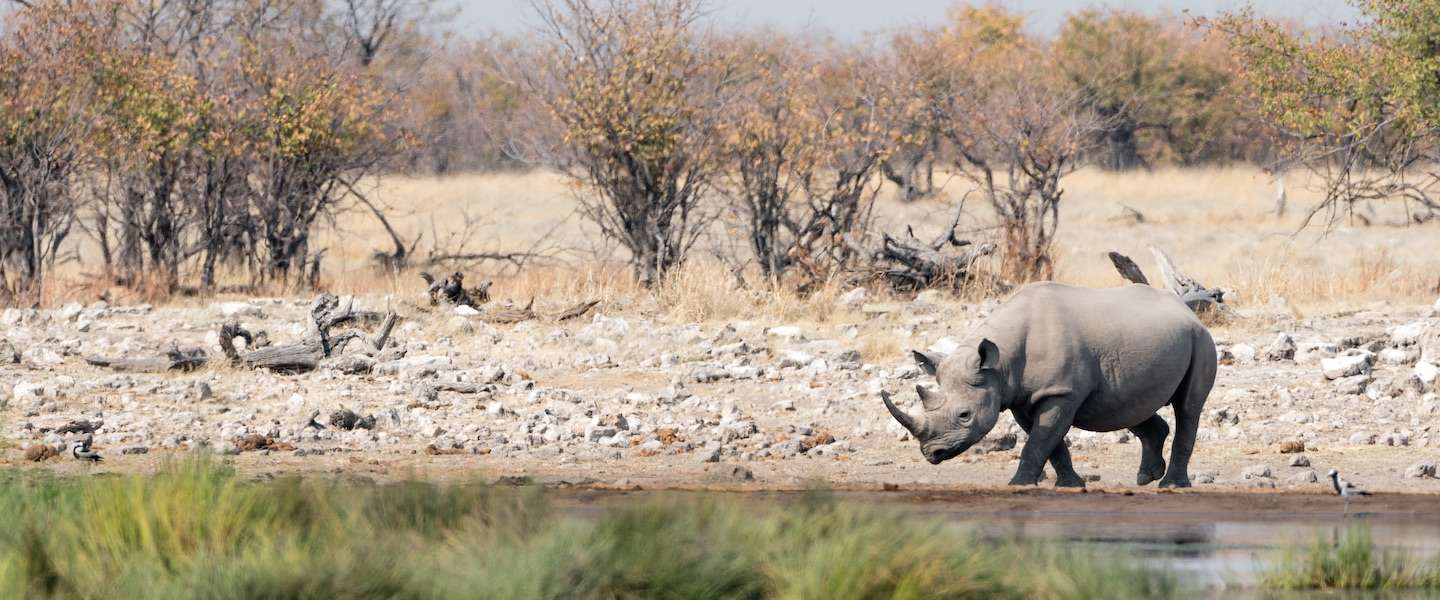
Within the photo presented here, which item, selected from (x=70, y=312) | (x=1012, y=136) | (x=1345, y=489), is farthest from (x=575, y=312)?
(x=1345, y=489)

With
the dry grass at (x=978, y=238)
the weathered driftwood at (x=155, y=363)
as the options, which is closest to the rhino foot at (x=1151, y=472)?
the dry grass at (x=978, y=238)

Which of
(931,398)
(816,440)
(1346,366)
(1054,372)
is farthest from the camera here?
(1346,366)

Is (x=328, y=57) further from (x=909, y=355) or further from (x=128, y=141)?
(x=909, y=355)

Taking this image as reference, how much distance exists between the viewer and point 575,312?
17938 mm

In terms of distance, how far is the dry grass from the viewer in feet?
63.7

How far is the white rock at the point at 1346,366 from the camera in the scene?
47.6 ft

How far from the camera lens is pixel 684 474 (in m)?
11.4

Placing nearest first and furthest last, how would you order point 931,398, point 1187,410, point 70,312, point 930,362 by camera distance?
point 931,398 → point 930,362 → point 1187,410 → point 70,312

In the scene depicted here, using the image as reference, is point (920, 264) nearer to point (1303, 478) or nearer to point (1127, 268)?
point (1127, 268)

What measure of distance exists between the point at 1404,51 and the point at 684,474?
1209 centimetres

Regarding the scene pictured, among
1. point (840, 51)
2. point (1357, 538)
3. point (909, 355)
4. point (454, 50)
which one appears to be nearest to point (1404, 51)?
point (909, 355)

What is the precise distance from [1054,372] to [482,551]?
3798mm

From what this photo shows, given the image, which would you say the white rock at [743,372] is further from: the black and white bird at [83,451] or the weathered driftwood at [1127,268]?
the black and white bird at [83,451]

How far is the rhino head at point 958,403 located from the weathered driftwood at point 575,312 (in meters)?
8.01
